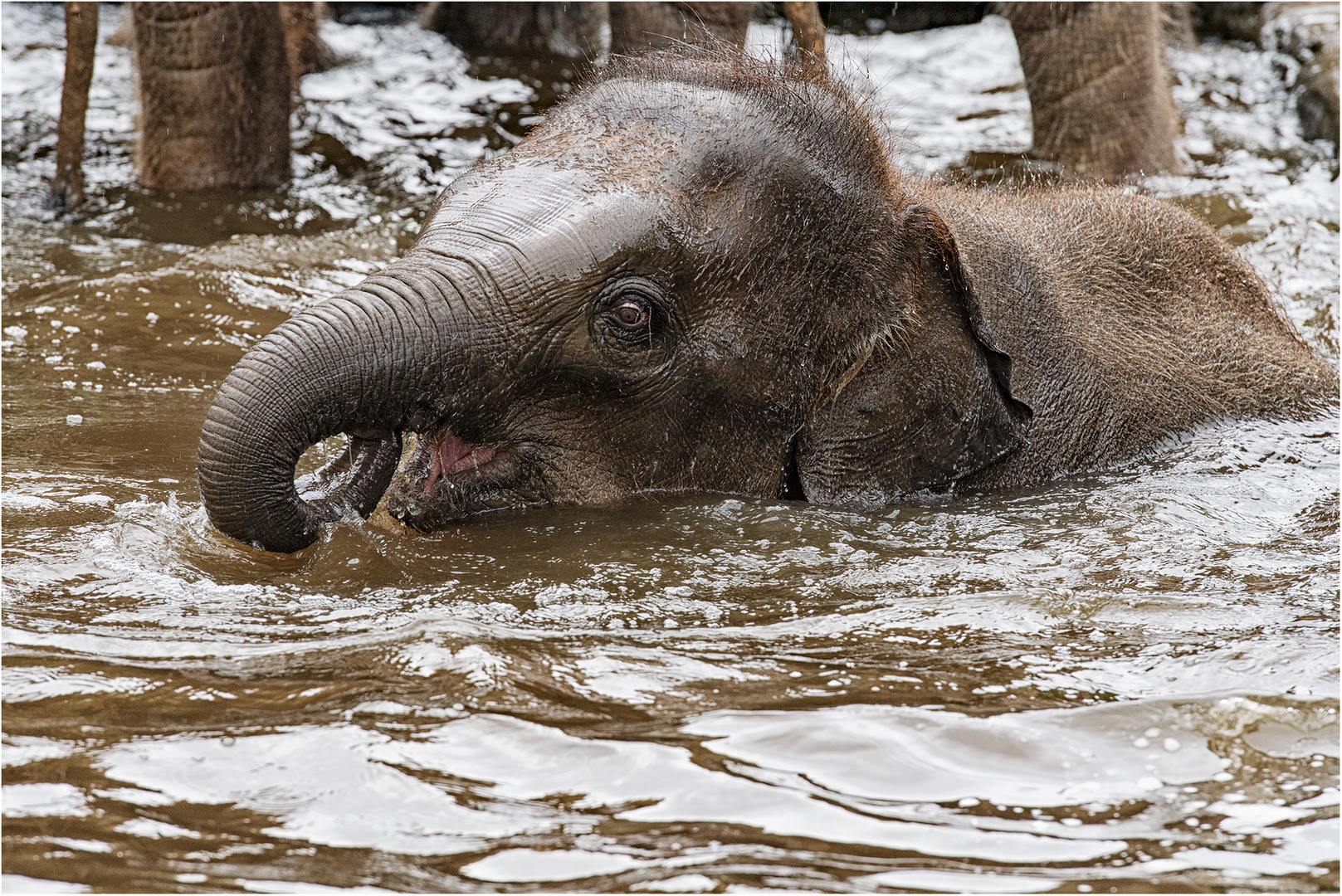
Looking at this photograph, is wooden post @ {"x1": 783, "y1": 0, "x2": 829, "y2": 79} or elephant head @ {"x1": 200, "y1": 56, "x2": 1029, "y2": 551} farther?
wooden post @ {"x1": 783, "y1": 0, "x2": 829, "y2": 79}

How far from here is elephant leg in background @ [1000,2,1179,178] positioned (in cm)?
→ 836

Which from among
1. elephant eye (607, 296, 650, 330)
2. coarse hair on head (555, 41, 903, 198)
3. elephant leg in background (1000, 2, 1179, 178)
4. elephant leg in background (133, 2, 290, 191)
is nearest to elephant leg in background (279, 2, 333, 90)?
elephant leg in background (133, 2, 290, 191)

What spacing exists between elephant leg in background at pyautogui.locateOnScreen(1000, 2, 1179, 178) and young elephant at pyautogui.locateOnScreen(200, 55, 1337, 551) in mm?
3744

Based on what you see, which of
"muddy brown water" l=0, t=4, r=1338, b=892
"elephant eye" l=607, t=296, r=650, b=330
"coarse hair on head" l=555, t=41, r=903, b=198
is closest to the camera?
"muddy brown water" l=0, t=4, r=1338, b=892

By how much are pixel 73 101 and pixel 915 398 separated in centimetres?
513

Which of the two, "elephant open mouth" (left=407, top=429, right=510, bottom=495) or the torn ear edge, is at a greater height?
the torn ear edge

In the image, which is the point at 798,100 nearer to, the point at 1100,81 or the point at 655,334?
the point at 655,334

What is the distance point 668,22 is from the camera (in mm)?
8422

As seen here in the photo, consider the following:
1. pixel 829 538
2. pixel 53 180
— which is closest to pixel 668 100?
pixel 829 538

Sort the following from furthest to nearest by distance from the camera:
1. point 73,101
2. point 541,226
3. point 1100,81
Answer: point 1100,81 → point 73,101 → point 541,226

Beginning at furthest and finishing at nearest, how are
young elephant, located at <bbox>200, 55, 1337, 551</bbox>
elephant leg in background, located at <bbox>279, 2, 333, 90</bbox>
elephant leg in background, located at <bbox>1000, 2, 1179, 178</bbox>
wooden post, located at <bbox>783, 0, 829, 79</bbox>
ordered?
elephant leg in background, located at <bbox>279, 2, 333, 90</bbox>
elephant leg in background, located at <bbox>1000, 2, 1179, 178</bbox>
wooden post, located at <bbox>783, 0, 829, 79</bbox>
young elephant, located at <bbox>200, 55, 1337, 551</bbox>

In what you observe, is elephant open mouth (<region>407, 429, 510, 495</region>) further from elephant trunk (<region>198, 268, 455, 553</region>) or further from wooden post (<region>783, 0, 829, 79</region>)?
wooden post (<region>783, 0, 829, 79</region>)

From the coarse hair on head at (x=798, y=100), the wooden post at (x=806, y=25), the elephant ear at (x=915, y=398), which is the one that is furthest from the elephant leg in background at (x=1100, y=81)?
the elephant ear at (x=915, y=398)

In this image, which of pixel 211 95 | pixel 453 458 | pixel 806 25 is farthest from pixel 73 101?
pixel 453 458
